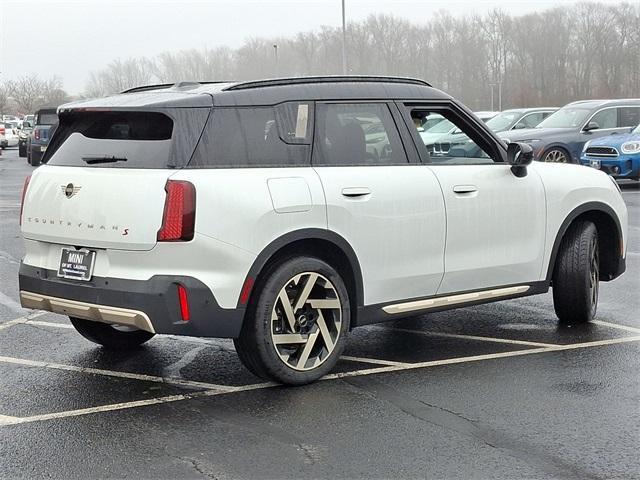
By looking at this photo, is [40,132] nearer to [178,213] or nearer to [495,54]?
[178,213]

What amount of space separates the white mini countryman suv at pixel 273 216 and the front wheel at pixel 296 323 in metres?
0.01

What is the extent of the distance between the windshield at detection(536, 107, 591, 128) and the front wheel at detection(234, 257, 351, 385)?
15228mm

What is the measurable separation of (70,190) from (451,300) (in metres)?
2.54

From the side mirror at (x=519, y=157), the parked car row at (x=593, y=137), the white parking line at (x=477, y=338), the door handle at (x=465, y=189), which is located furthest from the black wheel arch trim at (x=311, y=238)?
the parked car row at (x=593, y=137)

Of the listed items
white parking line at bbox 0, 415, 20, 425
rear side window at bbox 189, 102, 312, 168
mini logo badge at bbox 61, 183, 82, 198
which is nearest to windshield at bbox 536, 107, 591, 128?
rear side window at bbox 189, 102, 312, 168

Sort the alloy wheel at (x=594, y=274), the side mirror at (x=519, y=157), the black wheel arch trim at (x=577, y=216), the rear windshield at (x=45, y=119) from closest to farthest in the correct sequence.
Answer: the side mirror at (x=519, y=157) < the black wheel arch trim at (x=577, y=216) < the alloy wheel at (x=594, y=274) < the rear windshield at (x=45, y=119)

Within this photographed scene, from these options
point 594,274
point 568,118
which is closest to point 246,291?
point 594,274

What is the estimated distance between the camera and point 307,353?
5441 mm

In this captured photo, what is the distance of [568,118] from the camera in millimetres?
19969

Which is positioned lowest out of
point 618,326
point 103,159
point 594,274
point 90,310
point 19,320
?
point 618,326

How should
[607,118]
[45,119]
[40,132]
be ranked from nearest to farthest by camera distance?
1. [607,118]
2. [40,132]
3. [45,119]

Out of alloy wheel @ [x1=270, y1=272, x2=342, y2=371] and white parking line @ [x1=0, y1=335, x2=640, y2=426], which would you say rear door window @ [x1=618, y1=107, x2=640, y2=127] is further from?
alloy wheel @ [x1=270, y1=272, x2=342, y2=371]

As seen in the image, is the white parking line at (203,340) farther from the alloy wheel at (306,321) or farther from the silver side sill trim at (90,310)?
the silver side sill trim at (90,310)

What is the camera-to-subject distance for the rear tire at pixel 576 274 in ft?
22.5
